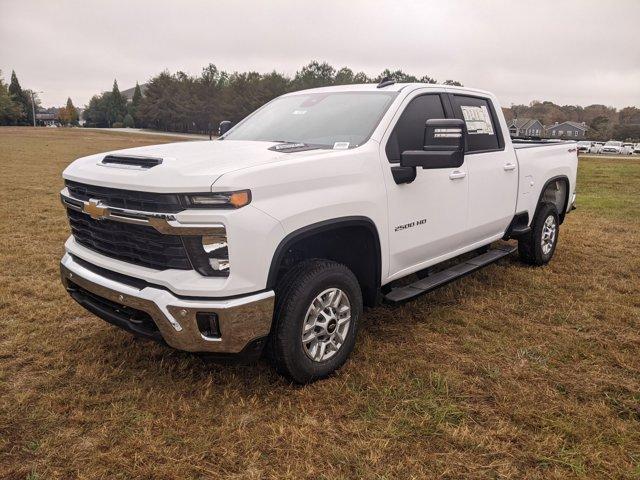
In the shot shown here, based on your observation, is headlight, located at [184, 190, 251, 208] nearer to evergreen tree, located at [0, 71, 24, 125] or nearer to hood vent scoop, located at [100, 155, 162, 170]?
hood vent scoop, located at [100, 155, 162, 170]

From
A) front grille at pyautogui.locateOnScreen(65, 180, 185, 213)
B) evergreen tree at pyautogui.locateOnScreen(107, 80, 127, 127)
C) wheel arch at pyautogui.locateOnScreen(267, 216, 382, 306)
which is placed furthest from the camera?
evergreen tree at pyautogui.locateOnScreen(107, 80, 127, 127)

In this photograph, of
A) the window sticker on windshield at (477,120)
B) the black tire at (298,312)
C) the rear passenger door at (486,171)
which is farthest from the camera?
the window sticker on windshield at (477,120)

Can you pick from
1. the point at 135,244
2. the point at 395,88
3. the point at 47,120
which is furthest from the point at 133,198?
the point at 47,120

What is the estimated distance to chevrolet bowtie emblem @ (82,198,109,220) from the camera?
118 inches

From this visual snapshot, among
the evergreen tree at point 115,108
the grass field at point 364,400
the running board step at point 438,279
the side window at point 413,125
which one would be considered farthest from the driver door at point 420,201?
the evergreen tree at point 115,108

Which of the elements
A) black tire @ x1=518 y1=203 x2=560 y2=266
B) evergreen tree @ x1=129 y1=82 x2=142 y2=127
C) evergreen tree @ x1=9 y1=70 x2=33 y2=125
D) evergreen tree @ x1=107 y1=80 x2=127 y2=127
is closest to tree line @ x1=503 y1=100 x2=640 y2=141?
evergreen tree @ x1=129 y1=82 x2=142 y2=127

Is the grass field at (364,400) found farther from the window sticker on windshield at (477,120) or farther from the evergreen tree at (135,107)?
the evergreen tree at (135,107)

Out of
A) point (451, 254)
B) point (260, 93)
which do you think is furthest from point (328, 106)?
point (260, 93)

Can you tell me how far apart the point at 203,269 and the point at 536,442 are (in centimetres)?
203

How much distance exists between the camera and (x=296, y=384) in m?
3.27

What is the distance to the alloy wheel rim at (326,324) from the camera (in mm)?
3177

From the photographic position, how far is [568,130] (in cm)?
11938

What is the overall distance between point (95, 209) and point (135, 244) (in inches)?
14.6

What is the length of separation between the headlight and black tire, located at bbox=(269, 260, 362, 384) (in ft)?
2.09
